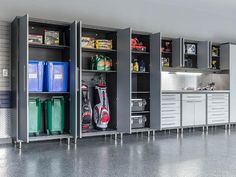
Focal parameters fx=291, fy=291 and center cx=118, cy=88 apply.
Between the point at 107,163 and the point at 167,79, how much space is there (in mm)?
3963

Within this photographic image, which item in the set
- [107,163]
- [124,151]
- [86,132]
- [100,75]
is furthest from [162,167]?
[100,75]

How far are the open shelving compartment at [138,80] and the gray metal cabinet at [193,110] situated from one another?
3.09ft

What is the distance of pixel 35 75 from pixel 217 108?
15.4 feet

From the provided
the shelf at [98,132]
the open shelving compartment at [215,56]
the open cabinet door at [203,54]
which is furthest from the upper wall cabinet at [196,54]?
the shelf at [98,132]

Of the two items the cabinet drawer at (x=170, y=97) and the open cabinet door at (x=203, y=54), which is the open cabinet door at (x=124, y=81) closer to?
the cabinet drawer at (x=170, y=97)

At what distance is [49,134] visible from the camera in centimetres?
548

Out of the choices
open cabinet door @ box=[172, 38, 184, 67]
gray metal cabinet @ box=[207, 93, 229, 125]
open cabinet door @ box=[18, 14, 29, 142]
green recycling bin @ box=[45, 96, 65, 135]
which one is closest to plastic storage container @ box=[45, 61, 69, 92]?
green recycling bin @ box=[45, 96, 65, 135]

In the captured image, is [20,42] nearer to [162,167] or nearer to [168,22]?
[162,167]

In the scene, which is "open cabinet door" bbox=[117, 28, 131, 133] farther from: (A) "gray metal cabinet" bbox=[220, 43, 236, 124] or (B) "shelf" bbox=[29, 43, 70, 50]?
(A) "gray metal cabinet" bbox=[220, 43, 236, 124]

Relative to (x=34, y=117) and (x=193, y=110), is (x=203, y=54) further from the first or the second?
(x=34, y=117)

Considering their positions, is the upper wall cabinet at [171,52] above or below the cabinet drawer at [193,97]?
above

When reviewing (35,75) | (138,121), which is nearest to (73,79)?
(35,75)

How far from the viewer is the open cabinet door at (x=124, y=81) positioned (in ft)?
19.2

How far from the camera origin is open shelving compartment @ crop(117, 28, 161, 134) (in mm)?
5883
